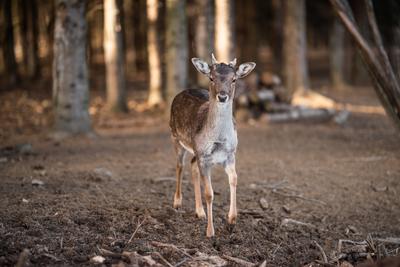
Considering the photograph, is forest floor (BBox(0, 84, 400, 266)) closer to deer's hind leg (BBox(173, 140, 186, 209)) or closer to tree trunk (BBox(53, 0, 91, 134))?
deer's hind leg (BBox(173, 140, 186, 209))

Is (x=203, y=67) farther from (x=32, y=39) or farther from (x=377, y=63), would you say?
(x=32, y=39)

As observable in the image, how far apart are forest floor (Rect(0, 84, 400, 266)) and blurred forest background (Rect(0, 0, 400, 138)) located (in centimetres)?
162

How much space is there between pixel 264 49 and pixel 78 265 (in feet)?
193

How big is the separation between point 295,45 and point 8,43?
11336mm

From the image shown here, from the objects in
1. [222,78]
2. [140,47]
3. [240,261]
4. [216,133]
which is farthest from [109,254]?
[140,47]

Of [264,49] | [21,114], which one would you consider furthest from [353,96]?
[264,49]

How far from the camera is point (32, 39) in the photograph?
86.9 feet

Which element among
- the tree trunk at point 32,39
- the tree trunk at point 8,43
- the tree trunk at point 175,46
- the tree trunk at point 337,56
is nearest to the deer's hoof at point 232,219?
the tree trunk at point 175,46

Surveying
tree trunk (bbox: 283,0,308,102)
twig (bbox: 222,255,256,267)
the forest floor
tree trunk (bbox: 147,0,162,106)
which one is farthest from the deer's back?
tree trunk (bbox: 283,0,308,102)

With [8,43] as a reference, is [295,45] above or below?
below

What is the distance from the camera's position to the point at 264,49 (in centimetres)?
6312

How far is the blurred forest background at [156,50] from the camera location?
496 inches

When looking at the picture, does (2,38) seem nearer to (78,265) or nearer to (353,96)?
(353,96)

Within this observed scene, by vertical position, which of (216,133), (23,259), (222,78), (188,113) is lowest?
(23,259)
